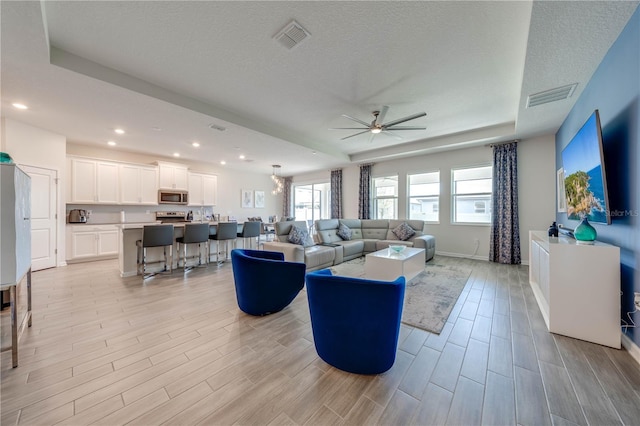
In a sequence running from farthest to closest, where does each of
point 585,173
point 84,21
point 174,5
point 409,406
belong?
point 585,173 < point 84,21 < point 174,5 < point 409,406

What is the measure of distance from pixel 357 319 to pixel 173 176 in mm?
7023

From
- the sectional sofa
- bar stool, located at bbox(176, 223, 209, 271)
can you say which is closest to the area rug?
the sectional sofa

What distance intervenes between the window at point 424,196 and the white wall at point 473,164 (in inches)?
6.3

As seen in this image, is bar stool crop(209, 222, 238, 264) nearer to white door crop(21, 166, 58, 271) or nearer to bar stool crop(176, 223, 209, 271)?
bar stool crop(176, 223, 209, 271)

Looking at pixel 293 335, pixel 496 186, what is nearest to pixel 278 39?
pixel 293 335

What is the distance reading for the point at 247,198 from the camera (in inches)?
348

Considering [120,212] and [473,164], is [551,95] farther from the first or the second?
[120,212]

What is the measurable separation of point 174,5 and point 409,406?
3471mm

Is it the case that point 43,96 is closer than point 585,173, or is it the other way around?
point 585,173

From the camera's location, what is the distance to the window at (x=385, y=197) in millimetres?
7031

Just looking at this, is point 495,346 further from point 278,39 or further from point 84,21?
point 84,21

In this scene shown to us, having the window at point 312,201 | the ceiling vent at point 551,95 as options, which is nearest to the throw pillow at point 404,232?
the ceiling vent at point 551,95

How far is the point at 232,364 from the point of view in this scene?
1792 mm

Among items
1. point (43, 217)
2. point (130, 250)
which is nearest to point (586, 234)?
point (130, 250)
